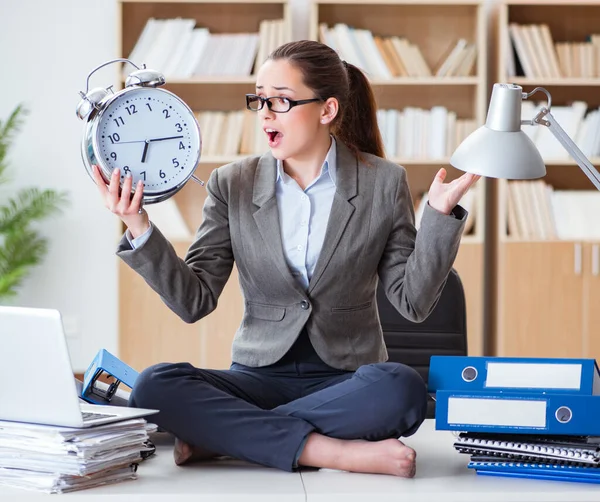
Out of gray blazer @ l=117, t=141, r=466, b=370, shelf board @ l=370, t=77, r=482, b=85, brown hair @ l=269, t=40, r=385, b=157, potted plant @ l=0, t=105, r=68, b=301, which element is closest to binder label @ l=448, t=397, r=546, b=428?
gray blazer @ l=117, t=141, r=466, b=370

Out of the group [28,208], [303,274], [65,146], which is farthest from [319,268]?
[65,146]

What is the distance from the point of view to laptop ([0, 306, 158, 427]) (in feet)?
5.19

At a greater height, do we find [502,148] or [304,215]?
[502,148]

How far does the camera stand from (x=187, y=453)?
1773mm

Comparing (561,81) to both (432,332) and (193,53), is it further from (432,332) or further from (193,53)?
(432,332)

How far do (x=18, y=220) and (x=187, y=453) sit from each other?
294 cm

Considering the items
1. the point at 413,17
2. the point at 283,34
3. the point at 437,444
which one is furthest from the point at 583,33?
the point at 437,444

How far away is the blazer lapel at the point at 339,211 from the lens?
210 cm

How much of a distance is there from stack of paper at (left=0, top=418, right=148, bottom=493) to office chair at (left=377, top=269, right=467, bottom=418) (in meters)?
1.16

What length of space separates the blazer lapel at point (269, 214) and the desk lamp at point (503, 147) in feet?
1.87

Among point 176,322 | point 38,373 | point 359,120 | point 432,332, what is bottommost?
point 176,322

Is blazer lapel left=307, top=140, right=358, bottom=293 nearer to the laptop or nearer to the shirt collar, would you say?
the shirt collar

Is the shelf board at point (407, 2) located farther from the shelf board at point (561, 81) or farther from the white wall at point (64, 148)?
the white wall at point (64, 148)

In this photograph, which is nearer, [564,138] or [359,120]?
[564,138]
